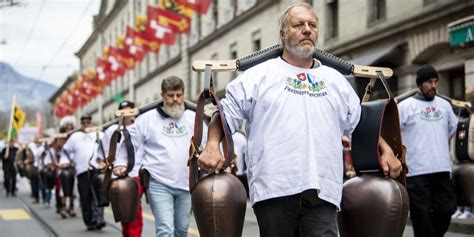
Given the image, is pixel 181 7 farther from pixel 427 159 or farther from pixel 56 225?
pixel 427 159

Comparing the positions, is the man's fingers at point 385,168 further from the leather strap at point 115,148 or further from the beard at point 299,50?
the leather strap at point 115,148

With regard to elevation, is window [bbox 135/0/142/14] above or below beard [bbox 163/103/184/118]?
above

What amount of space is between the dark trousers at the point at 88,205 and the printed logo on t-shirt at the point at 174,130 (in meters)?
5.36

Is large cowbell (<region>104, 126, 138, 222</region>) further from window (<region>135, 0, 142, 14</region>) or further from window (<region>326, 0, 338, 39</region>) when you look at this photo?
window (<region>135, 0, 142, 14</region>)

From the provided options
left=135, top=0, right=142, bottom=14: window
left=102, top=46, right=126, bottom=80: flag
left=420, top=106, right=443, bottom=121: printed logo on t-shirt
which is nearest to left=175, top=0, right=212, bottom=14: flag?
left=102, top=46, right=126, bottom=80: flag

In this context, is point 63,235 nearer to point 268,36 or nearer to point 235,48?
point 268,36

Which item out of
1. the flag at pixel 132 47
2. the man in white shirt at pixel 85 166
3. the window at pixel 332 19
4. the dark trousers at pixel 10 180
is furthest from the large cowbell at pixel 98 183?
the flag at pixel 132 47

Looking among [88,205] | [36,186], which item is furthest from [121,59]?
[88,205]

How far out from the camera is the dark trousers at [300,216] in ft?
14.0

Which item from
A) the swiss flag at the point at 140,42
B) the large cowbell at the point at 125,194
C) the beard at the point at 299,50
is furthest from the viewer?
the swiss flag at the point at 140,42

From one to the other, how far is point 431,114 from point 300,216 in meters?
4.17

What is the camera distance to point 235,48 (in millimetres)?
32938

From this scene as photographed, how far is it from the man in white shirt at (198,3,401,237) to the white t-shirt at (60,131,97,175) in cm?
897

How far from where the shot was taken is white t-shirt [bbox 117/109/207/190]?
288 inches
